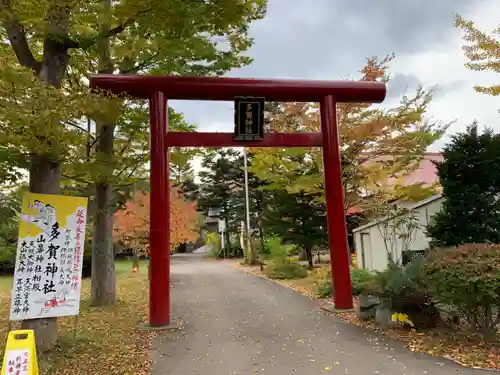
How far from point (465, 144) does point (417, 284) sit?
4.42 meters

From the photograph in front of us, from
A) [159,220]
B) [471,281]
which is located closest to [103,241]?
[159,220]

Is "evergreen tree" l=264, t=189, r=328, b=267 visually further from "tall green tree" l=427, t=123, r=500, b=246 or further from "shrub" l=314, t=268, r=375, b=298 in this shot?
"tall green tree" l=427, t=123, r=500, b=246

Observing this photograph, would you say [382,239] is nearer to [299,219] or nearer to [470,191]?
[299,219]

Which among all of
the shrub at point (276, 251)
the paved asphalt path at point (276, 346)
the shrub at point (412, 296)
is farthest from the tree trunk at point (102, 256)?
the shrub at point (276, 251)

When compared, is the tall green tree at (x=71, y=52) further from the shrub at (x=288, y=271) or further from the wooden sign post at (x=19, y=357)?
the shrub at (x=288, y=271)

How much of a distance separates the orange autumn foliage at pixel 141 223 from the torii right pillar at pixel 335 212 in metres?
9.34

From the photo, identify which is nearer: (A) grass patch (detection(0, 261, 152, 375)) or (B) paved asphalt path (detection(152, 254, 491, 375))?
(B) paved asphalt path (detection(152, 254, 491, 375))

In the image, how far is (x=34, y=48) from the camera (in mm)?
9328

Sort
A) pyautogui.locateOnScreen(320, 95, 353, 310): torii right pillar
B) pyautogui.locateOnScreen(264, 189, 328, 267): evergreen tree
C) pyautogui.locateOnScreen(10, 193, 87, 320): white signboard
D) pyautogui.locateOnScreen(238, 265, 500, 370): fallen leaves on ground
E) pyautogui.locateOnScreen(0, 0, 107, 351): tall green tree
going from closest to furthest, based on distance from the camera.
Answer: pyautogui.locateOnScreen(0, 0, 107, 351): tall green tree, pyautogui.locateOnScreen(238, 265, 500, 370): fallen leaves on ground, pyautogui.locateOnScreen(10, 193, 87, 320): white signboard, pyautogui.locateOnScreen(320, 95, 353, 310): torii right pillar, pyautogui.locateOnScreen(264, 189, 328, 267): evergreen tree

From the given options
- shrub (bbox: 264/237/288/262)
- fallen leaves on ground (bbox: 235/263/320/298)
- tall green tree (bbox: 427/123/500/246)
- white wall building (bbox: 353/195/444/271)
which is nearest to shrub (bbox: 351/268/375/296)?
white wall building (bbox: 353/195/444/271)

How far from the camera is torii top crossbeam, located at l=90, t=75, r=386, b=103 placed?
329 inches

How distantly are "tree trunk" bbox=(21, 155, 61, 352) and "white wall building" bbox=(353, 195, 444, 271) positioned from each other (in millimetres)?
8634

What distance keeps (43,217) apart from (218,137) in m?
4.07

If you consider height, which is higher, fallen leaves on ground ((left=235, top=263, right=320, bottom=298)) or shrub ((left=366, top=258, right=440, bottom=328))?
shrub ((left=366, top=258, right=440, bottom=328))
